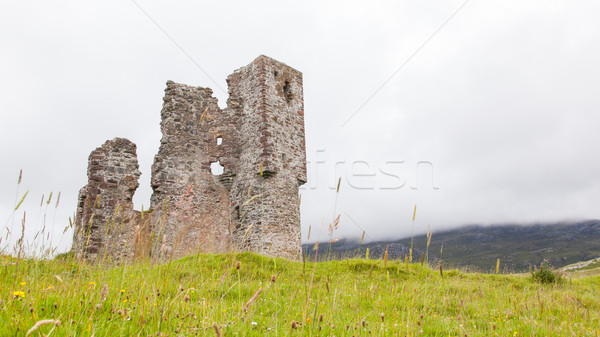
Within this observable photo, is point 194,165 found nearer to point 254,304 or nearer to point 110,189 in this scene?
point 110,189

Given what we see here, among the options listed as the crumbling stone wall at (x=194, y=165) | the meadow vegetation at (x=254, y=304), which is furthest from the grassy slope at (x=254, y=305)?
Result: the crumbling stone wall at (x=194, y=165)

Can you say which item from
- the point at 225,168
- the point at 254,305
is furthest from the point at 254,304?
the point at 225,168

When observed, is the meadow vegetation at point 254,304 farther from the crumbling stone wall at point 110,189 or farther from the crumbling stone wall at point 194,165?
the crumbling stone wall at point 110,189

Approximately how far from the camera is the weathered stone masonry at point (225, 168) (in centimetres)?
1423

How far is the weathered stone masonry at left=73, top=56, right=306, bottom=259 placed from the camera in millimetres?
14227

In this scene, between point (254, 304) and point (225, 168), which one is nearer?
point (254, 304)

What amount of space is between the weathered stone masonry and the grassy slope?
3813 millimetres

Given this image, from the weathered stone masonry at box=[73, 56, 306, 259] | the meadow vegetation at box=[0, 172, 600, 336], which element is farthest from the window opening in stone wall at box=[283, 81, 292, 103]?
the meadow vegetation at box=[0, 172, 600, 336]

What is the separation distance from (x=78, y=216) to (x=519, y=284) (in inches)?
593

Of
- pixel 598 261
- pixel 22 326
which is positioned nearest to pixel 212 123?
pixel 22 326

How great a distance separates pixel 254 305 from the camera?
4824 millimetres

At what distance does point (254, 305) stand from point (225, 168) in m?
11.7

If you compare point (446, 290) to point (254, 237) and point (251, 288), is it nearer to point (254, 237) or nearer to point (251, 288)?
point (251, 288)

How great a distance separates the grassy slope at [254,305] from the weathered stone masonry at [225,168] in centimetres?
381
